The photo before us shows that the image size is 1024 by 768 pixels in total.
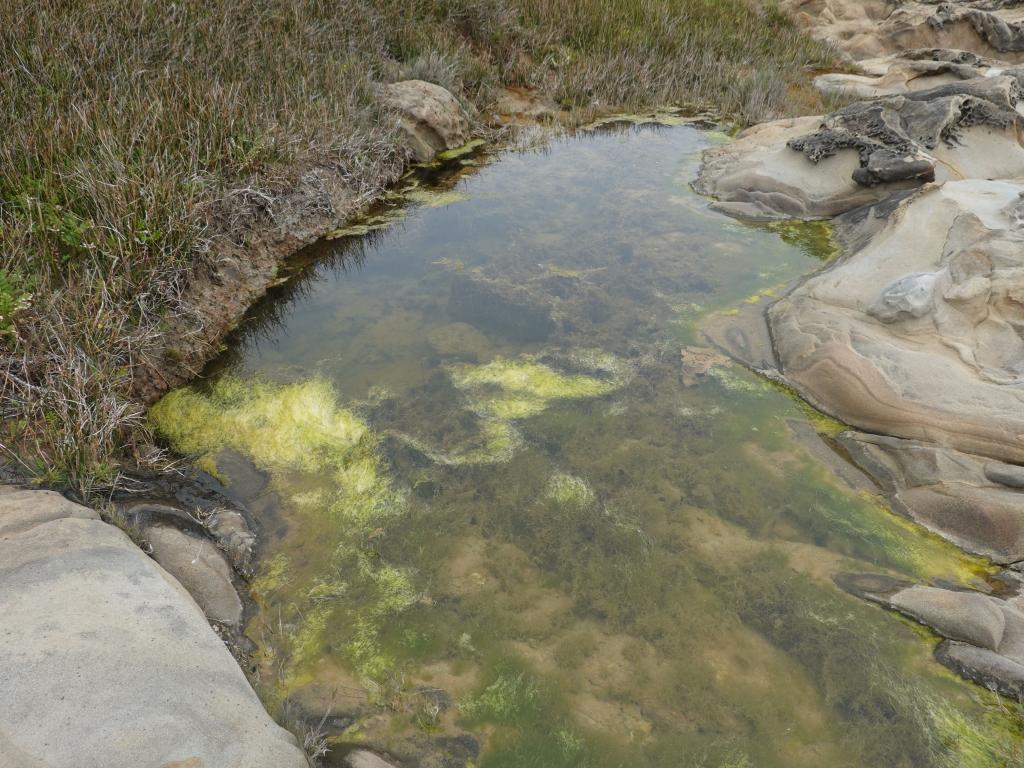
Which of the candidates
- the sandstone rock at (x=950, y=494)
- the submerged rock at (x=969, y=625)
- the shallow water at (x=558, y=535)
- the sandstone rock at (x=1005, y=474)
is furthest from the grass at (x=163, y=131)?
the sandstone rock at (x=1005, y=474)

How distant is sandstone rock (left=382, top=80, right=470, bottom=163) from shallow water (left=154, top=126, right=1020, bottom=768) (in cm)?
243

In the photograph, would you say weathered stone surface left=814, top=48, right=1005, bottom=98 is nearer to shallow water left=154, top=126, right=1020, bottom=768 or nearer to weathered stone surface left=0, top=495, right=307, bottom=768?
shallow water left=154, top=126, right=1020, bottom=768

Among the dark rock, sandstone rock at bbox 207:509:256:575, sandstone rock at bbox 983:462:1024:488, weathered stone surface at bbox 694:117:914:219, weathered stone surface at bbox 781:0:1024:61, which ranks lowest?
the dark rock

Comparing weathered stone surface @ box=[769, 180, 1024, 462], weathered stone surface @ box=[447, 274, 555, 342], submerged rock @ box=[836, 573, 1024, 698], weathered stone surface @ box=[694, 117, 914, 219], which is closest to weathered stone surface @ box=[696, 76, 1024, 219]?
weathered stone surface @ box=[694, 117, 914, 219]

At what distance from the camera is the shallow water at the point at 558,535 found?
1.95 metres

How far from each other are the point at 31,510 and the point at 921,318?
3995 mm

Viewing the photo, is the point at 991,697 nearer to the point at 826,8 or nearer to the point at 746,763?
the point at 746,763

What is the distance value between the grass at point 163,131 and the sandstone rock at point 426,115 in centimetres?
28

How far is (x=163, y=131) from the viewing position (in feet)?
13.3

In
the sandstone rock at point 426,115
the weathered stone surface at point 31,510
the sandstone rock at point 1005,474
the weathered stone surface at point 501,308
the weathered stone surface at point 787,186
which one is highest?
the sandstone rock at point 426,115

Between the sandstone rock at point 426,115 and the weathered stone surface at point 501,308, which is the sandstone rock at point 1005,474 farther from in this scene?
the sandstone rock at point 426,115

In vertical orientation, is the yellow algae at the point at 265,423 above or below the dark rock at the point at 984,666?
above

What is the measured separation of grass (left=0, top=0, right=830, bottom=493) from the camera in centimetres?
263

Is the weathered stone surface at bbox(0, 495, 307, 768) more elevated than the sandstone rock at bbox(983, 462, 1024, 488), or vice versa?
the weathered stone surface at bbox(0, 495, 307, 768)
